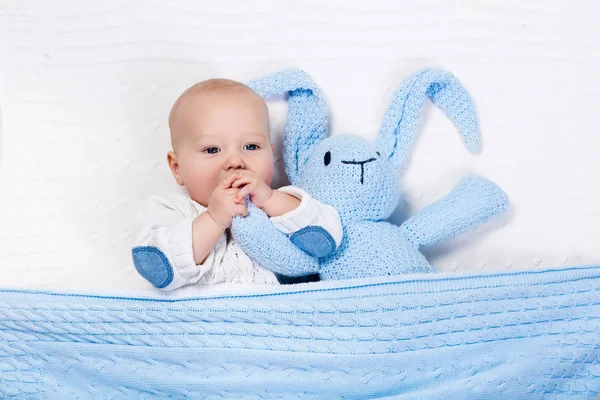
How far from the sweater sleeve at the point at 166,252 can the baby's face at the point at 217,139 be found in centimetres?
8

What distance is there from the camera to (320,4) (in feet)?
4.75

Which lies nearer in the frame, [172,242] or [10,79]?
[172,242]

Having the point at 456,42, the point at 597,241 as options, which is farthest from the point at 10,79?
the point at 597,241

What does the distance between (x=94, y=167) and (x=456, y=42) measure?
0.75 metres

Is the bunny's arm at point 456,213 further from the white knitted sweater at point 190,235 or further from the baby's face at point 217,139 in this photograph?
the baby's face at point 217,139

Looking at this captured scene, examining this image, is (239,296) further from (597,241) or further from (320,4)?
(597,241)

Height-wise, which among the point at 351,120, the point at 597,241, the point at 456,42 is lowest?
the point at 597,241

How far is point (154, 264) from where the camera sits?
44.9 inches

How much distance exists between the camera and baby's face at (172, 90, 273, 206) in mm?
1261

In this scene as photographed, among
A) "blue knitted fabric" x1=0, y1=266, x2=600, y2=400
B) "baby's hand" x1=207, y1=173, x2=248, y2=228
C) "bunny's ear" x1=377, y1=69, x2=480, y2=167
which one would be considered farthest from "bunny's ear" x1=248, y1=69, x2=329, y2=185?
"blue knitted fabric" x1=0, y1=266, x2=600, y2=400

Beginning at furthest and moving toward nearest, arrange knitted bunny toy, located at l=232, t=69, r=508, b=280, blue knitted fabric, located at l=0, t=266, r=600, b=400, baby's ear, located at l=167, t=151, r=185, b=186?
baby's ear, located at l=167, t=151, r=185, b=186
knitted bunny toy, located at l=232, t=69, r=508, b=280
blue knitted fabric, located at l=0, t=266, r=600, b=400

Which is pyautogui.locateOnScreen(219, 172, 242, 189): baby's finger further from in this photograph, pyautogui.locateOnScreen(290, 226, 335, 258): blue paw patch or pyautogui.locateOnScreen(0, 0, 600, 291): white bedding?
pyautogui.locateOnScreen(0, 0, 600, 291): white bedding

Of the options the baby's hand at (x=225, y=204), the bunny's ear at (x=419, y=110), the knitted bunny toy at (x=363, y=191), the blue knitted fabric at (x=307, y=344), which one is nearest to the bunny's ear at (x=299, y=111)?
the knitted bunny toy at (x=363, y=191)

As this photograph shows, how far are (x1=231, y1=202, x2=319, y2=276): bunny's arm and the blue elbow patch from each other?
0.43ft
